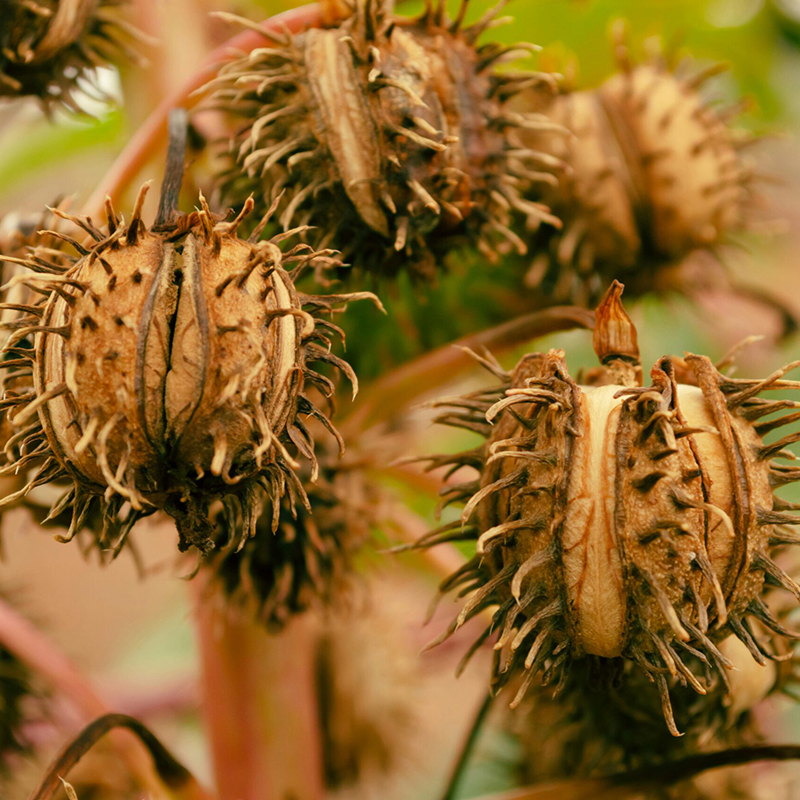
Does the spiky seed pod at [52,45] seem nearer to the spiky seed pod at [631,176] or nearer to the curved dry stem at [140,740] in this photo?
the spiky seed pod at [631,176]

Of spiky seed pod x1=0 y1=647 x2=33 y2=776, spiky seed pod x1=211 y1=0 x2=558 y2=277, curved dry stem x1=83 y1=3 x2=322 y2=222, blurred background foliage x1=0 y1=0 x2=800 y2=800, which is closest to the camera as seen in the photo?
spiky seed pod x1=211 y1=0 x2=558 y2=277

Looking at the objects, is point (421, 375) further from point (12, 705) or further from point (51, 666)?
point (12, 705)

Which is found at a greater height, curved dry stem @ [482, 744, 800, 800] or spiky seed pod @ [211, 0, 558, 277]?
spiky seed pod @ [211, 0, 558, 277]

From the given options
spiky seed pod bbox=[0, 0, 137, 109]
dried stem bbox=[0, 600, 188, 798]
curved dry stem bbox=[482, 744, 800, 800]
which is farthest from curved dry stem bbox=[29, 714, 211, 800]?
spiky seed pod bbox=[0, 0, 137, 109]

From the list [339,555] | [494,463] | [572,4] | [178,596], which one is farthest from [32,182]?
[494,463]

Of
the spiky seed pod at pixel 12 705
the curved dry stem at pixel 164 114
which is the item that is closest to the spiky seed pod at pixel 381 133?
the curved dry stem at pixel 164 114

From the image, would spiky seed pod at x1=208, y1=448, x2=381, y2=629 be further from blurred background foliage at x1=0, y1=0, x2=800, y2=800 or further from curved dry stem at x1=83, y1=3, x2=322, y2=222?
curved dry stem at x1=83, y1=3, x2=322, y2=222

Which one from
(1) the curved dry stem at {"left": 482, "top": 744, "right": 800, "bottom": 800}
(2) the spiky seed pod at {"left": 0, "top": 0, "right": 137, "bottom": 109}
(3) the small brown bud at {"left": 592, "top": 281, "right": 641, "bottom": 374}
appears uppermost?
Result: (2) the spiky seed pod at {"left": 0, "top": 0, "right": 137, "bottom": 109}

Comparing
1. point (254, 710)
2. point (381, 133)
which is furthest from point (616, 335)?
point (254, 710)
